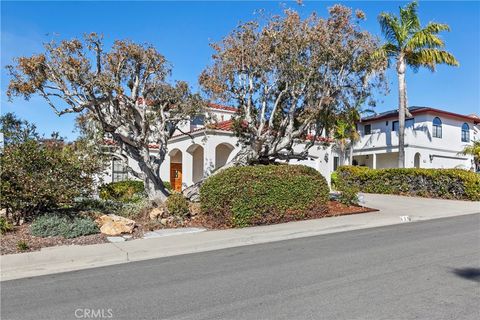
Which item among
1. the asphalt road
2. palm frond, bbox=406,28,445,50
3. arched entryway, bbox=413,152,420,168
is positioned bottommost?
the asphalt road

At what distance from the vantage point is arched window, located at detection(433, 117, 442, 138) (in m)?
31.5

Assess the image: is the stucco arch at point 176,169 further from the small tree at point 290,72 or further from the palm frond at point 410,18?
the palm frond at point 410,18

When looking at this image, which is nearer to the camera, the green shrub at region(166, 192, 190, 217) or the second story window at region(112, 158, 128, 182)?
the green shrub at region(166, 192, 190, 217)

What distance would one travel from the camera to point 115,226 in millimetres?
10570

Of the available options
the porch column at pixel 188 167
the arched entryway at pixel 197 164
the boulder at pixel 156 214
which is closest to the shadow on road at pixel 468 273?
the boulder at pixel 156 214

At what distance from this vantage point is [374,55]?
555 inches

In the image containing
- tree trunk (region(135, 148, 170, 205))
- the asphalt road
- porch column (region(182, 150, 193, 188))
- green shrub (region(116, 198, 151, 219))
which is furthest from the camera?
porch column (region(182, 150, 193, 188))

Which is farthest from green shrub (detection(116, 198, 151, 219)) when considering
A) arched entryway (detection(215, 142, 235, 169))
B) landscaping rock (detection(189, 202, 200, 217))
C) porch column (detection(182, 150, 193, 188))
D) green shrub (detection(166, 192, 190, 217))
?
arched entryway (detection(215, 142, 235, 169))

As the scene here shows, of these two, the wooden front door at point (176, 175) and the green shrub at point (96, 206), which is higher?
the wooden front door at point (176, 175)

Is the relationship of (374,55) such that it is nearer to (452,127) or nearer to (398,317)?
(398,317)

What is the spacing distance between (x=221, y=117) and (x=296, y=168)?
9.54m

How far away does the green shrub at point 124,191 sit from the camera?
53.8ft

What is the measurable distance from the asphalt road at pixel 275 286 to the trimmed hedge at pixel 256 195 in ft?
8.74

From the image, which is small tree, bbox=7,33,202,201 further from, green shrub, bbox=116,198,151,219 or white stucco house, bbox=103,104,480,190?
white stucco house, bbox=103,104,480,190
